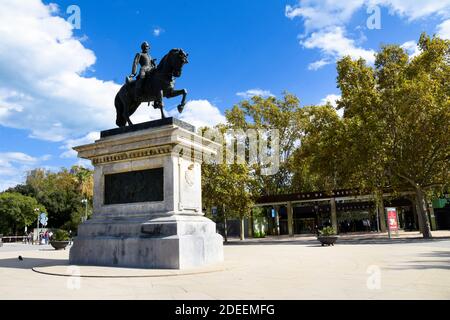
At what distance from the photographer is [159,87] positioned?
12578 millimetres

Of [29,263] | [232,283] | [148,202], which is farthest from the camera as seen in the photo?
[29,263]

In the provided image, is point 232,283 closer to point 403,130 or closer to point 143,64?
point 143,64

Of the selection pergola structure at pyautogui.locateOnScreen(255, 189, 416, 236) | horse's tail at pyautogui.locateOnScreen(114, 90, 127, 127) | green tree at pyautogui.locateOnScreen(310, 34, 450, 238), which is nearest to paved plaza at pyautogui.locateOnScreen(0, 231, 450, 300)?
horse's tail at pyautogui.locateOnScreen(114, 90, 127, 127)

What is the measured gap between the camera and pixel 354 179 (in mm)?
30938

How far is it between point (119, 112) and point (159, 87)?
2.10 metres

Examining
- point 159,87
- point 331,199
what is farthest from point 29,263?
point 331,199

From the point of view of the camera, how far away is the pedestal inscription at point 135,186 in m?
11.6

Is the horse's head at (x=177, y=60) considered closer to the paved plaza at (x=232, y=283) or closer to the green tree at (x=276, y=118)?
the paved plaza at (x=232, y=283)

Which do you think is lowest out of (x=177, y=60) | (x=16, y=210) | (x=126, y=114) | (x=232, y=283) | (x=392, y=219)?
(x=232, y=283)

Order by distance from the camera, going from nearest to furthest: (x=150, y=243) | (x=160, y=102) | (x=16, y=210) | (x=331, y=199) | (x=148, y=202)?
(x=150, y=243), (x=148, y=202), (x=160, y=102), (x=331, y=199), (x=16, y=210)

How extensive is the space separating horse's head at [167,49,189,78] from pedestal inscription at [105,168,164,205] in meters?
3.32

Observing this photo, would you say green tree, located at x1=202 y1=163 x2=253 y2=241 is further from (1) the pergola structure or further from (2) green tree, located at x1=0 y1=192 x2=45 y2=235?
(2) green tree, located at x1=0 y1=192 x2=45 y2=235
